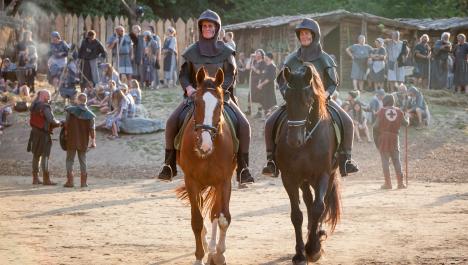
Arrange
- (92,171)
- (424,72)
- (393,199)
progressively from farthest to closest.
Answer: (424,72) → (92,171) → (393,199)

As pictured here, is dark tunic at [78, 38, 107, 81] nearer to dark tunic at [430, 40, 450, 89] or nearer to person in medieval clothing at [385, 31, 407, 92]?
person in medieval clothing at [385, 31, 407, 92]

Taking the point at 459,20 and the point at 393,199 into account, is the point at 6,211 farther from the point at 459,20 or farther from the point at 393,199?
the point at 459,20

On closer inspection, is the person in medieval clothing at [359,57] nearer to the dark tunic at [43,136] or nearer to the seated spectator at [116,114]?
the seated spectator at [116,114]

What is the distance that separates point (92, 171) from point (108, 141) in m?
2.52

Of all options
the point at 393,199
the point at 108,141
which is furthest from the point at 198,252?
the point at 108,141

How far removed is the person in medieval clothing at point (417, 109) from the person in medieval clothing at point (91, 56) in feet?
32.9

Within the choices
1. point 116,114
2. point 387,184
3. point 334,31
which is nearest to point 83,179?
point 116,114

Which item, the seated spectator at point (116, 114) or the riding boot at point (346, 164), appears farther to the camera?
the seated spectator at point (116, 114)

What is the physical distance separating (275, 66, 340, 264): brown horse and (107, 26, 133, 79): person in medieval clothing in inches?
746

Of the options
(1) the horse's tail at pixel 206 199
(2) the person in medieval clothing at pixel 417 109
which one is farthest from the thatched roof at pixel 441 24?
(1) the horse's tail at pixel 206 199

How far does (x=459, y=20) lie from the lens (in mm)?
40281

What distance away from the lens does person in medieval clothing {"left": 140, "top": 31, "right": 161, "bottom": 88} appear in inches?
1193

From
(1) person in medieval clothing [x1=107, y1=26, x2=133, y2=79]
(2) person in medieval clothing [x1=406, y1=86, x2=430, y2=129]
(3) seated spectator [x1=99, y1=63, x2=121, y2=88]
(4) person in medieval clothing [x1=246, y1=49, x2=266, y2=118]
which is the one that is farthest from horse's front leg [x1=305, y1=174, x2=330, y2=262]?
(1) person in medieval clothing [x1=107, y1=26, x2=133, y2=79]

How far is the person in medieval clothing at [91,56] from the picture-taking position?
27.9 m
